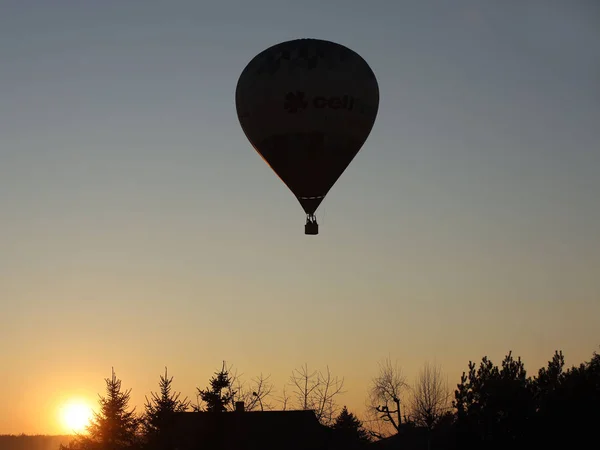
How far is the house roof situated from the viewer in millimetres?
59031

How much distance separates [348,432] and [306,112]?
3095 cm

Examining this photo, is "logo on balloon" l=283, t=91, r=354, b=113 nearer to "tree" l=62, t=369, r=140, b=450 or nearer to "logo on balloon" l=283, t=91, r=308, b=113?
"logo on balloon" l=283, t=91, r=308, b=113

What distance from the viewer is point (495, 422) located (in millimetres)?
49344

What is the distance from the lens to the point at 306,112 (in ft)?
156

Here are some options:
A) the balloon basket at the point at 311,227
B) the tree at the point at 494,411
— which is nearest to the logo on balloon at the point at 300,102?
the balloon basket at the point at 311,227

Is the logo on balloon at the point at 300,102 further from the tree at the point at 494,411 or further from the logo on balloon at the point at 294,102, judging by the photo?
the tree at the point at 494,411

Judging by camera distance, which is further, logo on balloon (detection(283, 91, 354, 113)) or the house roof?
the house roof

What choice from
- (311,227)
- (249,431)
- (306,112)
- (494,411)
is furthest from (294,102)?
(249,431)

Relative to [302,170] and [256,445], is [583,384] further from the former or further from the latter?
[256,445]

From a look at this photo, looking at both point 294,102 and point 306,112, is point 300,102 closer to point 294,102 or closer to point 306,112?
point 294,102

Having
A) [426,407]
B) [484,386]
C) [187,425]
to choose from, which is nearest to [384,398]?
[426,407]

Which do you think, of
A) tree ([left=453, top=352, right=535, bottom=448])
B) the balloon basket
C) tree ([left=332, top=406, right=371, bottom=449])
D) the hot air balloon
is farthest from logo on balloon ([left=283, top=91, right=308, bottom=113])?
tree ([left=332, top=406, right=371, bottom=449])

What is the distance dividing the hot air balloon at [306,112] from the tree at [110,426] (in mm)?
16942

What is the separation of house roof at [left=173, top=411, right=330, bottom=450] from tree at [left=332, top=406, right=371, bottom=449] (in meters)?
1.25
